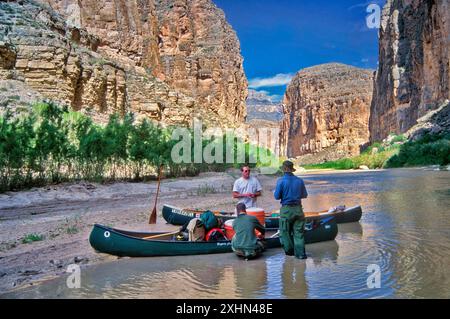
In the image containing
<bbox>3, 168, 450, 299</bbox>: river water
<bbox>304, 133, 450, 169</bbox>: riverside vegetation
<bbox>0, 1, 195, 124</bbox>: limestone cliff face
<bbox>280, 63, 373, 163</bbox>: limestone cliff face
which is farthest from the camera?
<bbox>280, 63, 373, 163</bbox>: limestone cliff face

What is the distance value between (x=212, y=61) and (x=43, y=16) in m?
41.2

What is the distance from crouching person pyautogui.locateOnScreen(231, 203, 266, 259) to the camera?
7.48 meters

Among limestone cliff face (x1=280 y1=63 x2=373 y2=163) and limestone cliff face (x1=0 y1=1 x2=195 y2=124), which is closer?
limestone cliff face (x1=0 y1=1 x2=195 y2=124)

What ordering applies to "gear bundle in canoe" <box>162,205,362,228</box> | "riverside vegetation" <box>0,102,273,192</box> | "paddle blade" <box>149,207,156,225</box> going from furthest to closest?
"riverside vegetation" <box>0,102,273,192</box>
"paddle blade" <box>149,207,156,225</box>
"gear bundle in canoe" <box>162,205,362,228</box>

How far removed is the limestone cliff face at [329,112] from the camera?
139000 millimetres

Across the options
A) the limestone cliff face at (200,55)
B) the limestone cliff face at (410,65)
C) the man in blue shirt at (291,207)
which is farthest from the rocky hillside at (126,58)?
the limestone cliff face at (410,65)

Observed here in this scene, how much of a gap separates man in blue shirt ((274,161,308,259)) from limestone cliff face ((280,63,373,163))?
433 ft

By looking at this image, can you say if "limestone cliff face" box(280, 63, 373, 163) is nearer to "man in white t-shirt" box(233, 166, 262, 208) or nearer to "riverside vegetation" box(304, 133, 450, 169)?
"riverside vegetation" box(304, 133, 450, 169)

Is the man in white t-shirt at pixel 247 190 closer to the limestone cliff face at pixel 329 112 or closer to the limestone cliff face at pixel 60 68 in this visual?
the limestone cliff face at pixel 60 68

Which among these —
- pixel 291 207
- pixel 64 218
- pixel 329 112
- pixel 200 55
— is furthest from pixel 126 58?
pixel 329 112

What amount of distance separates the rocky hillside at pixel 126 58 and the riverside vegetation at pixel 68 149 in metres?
7.12

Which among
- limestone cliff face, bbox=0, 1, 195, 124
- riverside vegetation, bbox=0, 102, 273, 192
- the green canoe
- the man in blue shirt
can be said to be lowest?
the green canoe

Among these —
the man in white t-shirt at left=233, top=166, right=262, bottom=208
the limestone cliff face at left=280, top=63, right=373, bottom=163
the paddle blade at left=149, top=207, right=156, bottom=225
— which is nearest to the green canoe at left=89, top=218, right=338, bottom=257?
the man in white t-shirt at left=233, top=166, right=262, bottom=208

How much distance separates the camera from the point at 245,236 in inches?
297
